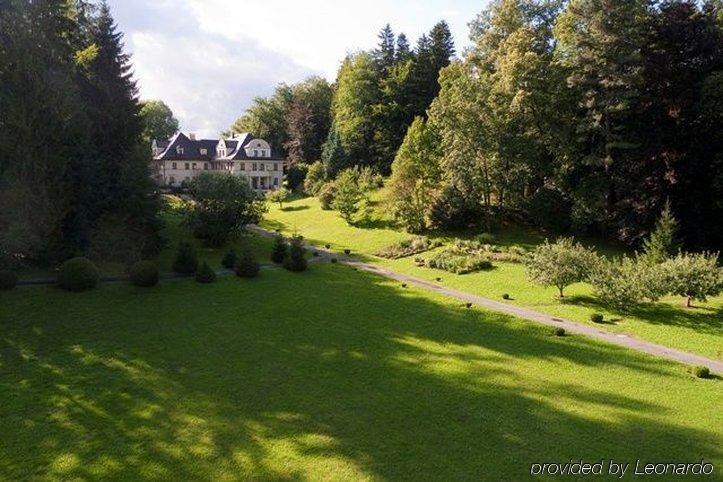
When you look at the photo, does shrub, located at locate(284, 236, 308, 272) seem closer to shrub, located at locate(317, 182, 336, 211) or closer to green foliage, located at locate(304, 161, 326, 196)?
shrub, located at locate(317, 182, 336, 211)

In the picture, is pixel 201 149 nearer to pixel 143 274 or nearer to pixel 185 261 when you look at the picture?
pixel 185 261

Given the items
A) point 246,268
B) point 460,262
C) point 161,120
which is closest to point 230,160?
point 161,120

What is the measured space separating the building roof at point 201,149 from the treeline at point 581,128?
44.1 meters

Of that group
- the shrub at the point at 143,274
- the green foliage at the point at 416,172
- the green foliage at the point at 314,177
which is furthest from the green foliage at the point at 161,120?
the shrub at the point at 143,274

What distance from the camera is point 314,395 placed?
59.6 ft

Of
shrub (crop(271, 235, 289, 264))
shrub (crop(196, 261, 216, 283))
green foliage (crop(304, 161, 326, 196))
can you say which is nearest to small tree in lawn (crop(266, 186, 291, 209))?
green foliage (crop(304, 161, 326, 196))

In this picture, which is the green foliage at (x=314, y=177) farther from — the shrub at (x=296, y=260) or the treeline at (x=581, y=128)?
the shrub at (x=296, y=260)

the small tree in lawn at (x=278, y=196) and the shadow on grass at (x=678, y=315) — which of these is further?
the small tree in lawn at (x=278, y=196)

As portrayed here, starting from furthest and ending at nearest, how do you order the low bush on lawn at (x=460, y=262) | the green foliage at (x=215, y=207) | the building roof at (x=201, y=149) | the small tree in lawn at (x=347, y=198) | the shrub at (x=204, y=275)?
1. the building roof at (x=201, y=149)
2. the small tree in lawn at (x=347, y=198)
3. the green foliage at (x=215, y=207)
4. the low bush on lawn at (x=460, y=262)
5. the shrub at (x=204, y=275)

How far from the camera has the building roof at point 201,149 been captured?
8938cm

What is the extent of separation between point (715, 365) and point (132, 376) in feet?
78.6

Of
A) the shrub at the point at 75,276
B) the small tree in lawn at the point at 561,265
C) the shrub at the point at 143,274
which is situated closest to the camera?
the shrub at the point at 75,276

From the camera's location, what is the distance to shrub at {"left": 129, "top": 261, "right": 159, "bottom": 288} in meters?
Result: 29.7

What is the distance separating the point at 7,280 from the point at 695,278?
120ft
